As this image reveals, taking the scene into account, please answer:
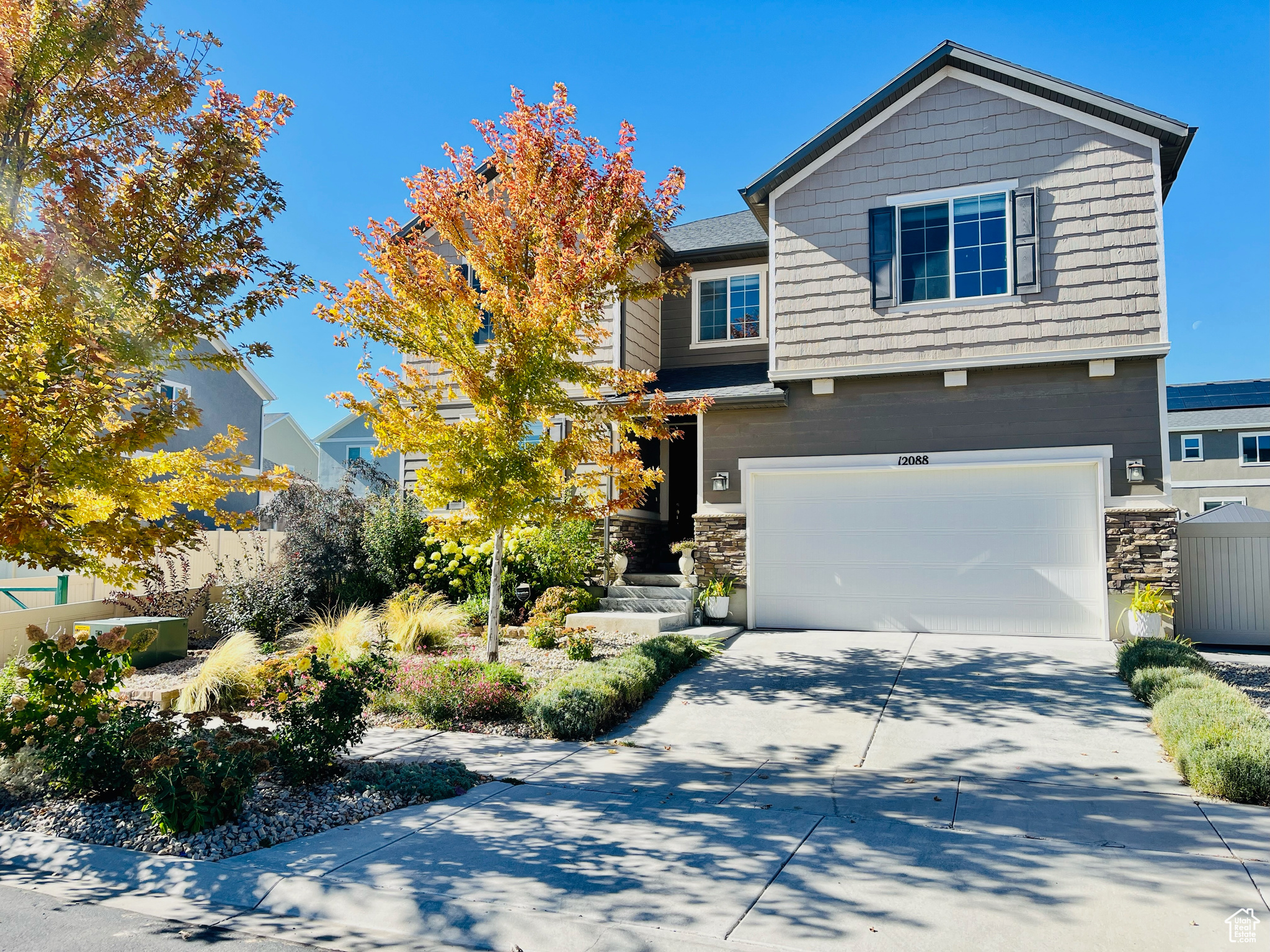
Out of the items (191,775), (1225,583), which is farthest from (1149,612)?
(191,775)

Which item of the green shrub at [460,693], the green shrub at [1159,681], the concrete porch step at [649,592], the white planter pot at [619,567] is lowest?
the green shrub at [460,693]

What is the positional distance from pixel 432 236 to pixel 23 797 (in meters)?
12.3

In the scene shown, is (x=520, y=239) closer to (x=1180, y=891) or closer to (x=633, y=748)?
(x=633, y=748)

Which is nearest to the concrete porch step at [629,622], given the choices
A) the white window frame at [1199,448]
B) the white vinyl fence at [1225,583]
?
the white vinyl fence at [1225,583]

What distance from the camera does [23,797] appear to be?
222 inches

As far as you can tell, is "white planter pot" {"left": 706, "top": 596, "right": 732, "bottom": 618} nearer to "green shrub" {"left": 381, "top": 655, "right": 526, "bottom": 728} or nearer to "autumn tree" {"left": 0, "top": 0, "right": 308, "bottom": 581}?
"green shrub" {"left": 381, "top": 655, "right": 526, "bottom": 728}

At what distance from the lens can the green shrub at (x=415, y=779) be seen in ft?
18.8

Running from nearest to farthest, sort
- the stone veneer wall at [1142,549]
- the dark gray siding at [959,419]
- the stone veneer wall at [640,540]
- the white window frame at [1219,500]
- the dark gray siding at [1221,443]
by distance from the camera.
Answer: the stone veneer wall at [1142,549], the dark gray siding at [959,419], the stone veneer wall at [640,540], the white window frame at [1219,500], the dark gray siding at [1221,443]

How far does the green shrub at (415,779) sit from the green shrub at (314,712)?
26cm

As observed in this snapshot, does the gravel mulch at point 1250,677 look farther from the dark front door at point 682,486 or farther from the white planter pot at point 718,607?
the dark front door at point 682,486

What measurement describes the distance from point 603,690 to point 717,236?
10.8 m

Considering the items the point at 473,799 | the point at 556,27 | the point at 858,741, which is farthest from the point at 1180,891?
the point at 556,27

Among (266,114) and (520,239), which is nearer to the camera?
(266,114)

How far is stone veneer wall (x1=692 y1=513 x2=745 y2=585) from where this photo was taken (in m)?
12.9
